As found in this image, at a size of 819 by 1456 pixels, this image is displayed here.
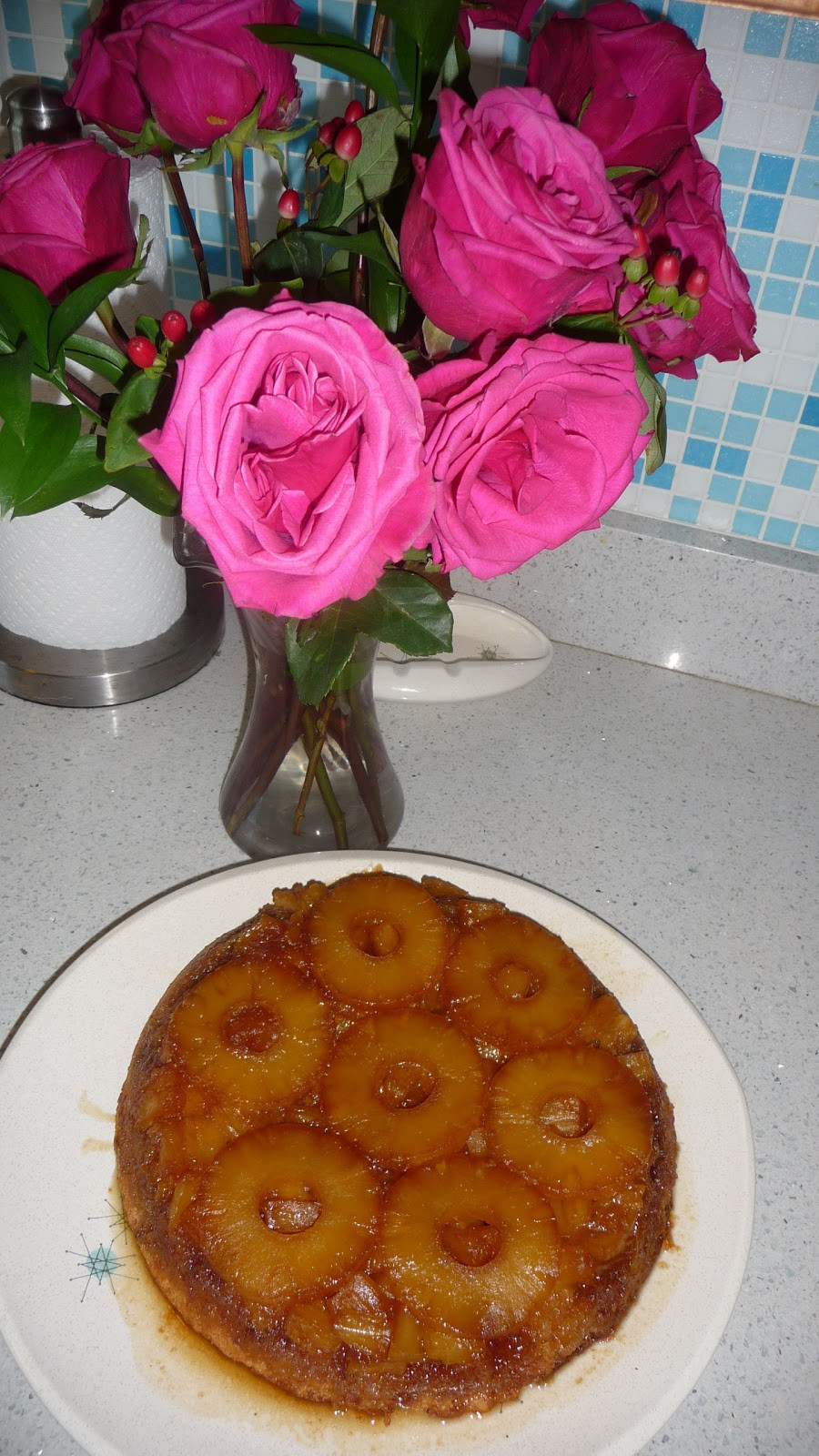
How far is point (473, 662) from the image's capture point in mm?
1140

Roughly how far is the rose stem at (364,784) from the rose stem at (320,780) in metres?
0.02

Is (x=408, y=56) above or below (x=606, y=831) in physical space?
above

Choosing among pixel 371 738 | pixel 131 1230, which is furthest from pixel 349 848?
pixel 131 1230

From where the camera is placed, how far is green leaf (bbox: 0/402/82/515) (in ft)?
1.71

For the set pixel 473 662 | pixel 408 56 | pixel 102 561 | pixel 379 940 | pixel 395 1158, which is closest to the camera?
pixel 408 56

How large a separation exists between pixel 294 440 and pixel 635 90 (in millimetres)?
269

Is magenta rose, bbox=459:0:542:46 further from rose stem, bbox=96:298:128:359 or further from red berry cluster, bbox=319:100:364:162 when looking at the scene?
rose stem, bbox=96:298:128:359

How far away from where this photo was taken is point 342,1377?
1.99 feet

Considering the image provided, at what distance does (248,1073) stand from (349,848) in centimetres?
24

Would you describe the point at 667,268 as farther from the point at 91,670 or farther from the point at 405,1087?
the point at 91,670

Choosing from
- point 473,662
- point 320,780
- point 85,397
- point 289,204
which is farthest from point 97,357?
point 473,662

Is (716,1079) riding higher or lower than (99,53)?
lower

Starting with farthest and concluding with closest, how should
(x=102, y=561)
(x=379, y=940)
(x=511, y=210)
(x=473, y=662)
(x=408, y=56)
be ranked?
(x=473, y=662)
(x=102, y=561)
(x=379, y=940)
(x=408, y=56)
(x=511, y=210)

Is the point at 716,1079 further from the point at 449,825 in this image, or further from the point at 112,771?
the point at 112,771
